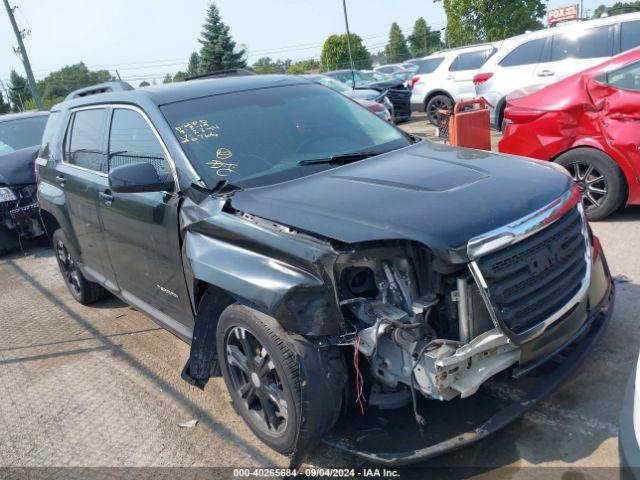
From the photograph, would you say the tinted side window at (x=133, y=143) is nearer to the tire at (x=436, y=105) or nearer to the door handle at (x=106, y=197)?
the door handle at (x=106, y=197)

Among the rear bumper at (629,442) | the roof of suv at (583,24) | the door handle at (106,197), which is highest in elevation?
the roof of suv at (583,24)

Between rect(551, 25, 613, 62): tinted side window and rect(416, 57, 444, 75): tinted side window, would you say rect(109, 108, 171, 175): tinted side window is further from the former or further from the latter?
rect(416, 57, 444, 75): tinted side window

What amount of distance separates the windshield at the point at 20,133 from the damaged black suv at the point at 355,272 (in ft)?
19.1

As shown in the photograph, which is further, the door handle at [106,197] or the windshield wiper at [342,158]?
the door handle at [106,197]

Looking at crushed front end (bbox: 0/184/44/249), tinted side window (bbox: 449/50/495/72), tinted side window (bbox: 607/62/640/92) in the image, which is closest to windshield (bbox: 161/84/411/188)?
tinted side window (bbox: 607/62/640/92)

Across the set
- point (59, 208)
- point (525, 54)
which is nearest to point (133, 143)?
point (59, 208)

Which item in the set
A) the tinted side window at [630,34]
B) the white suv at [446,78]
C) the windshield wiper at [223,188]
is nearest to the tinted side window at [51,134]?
the windshield wiper at [223,188]

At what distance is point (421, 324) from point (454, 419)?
558 mm

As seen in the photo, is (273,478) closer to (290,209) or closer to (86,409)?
(290,209)

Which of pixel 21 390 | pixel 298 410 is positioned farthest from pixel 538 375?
pixel 21 390

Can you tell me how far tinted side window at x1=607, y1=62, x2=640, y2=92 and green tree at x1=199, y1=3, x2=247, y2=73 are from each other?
38.0 m

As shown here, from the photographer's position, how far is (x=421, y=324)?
2377 mm

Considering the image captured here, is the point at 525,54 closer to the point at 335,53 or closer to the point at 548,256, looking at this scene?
the point at 548,256

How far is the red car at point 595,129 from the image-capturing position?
5051 millimetres
